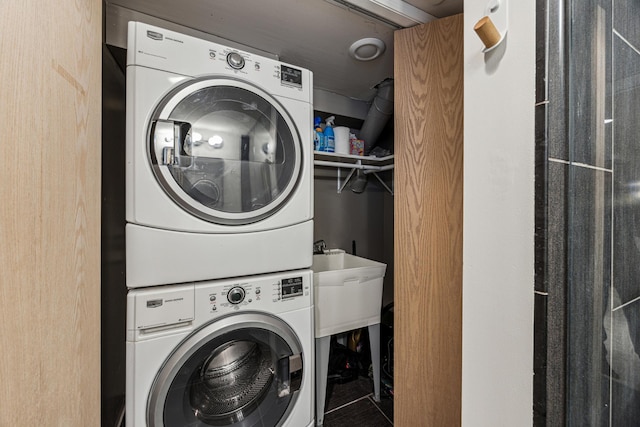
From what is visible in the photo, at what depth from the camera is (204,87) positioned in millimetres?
958

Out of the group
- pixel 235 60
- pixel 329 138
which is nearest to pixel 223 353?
pixel 235 60

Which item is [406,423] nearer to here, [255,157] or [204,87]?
[255,157]

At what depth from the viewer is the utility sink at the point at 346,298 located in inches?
56.4

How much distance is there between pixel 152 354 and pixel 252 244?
487 mm

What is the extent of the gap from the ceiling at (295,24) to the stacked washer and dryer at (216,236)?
0.38 metres

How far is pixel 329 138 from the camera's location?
6.22 ft

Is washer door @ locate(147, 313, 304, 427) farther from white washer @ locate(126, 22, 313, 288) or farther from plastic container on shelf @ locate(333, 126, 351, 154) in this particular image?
plastic container on shelf @ locate(333, 126, 351, 154)

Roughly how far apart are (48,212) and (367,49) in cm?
164

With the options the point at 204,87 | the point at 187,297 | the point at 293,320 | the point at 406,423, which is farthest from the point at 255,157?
the point at 406,423

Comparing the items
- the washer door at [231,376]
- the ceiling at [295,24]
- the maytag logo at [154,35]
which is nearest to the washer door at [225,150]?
the maytag logo at [154,35]

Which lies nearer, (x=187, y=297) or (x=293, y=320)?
(x=187, y=297)

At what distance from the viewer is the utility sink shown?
4.70ft

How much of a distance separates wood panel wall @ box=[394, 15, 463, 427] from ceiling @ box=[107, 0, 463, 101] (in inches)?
10.0

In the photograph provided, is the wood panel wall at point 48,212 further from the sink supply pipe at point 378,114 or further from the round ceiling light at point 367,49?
the sink supply pipe at point 378,114
